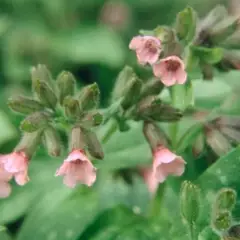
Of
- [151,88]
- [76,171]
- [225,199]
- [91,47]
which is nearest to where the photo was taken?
[225,199]

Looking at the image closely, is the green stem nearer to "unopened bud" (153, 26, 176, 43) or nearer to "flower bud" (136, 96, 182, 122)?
"flower bud" (136, 96, 182, 122)

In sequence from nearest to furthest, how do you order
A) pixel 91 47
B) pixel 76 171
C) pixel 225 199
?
1. pixel 225 199
2. pixel 76 171
3. pixel 91 47

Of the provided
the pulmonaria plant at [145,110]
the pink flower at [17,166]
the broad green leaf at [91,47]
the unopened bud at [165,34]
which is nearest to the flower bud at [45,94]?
the pulmonaria plant at [145,110]

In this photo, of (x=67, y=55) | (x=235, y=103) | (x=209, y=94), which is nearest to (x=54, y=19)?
(x=67, y=55)

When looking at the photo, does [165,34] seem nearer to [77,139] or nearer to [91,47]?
[77,139]

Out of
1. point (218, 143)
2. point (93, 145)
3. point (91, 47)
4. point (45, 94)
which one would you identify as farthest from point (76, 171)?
point (91, 47)

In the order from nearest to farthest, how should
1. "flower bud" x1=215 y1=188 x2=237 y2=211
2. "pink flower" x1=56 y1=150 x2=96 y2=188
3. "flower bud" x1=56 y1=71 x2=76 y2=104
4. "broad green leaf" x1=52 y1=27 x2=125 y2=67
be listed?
"flower bud" x1=215 y1=188 x2=237 y2=211, "pink flower" x1=56 y1=150 x2=96 y2=188, "flower bud" x1=56 y1=71 x2=76 y2=104, "broad green leaf" x1=52 y1=27 x2=125 y2=67

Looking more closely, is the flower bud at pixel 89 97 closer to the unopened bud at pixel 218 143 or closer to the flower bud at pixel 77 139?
the flower bud at pixel 77 139

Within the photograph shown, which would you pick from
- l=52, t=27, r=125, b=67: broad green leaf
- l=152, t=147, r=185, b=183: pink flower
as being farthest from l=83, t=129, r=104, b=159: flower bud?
l=52, t=27, r=125, b=67: broad green leaf
